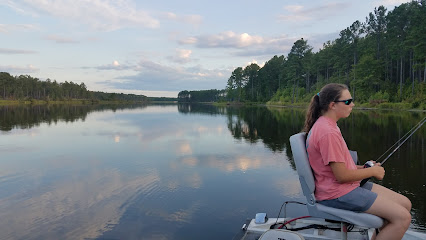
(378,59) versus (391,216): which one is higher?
(378,59)

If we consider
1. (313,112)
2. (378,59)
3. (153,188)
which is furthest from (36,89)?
(313,112)

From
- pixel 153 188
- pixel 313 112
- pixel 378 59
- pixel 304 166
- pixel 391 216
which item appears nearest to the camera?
pixel 391 216

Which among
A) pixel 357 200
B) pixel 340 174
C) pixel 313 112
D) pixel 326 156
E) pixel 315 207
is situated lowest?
pixel 315 207

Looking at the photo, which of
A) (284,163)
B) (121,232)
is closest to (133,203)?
(121,232)

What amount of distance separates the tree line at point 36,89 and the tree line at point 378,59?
97.5m

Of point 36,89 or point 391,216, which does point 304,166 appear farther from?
point 36,89

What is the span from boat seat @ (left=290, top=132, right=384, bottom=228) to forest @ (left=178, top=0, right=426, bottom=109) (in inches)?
1728

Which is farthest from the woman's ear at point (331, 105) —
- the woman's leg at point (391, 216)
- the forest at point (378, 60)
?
the forest at point (378, 60)

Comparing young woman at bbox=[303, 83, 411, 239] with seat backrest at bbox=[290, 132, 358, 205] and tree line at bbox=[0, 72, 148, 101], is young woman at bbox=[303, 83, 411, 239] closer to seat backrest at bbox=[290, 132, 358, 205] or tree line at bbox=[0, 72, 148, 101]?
seat backrest at bbox=[290, 132, 358, 205]

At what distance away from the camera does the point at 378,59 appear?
2389 inches

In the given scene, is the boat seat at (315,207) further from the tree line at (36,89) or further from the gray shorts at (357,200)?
the tree line at (36,89)

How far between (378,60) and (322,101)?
6193 centimetres

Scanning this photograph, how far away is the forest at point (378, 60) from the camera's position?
45969mm

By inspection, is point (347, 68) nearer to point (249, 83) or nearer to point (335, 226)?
point (249, 83)
